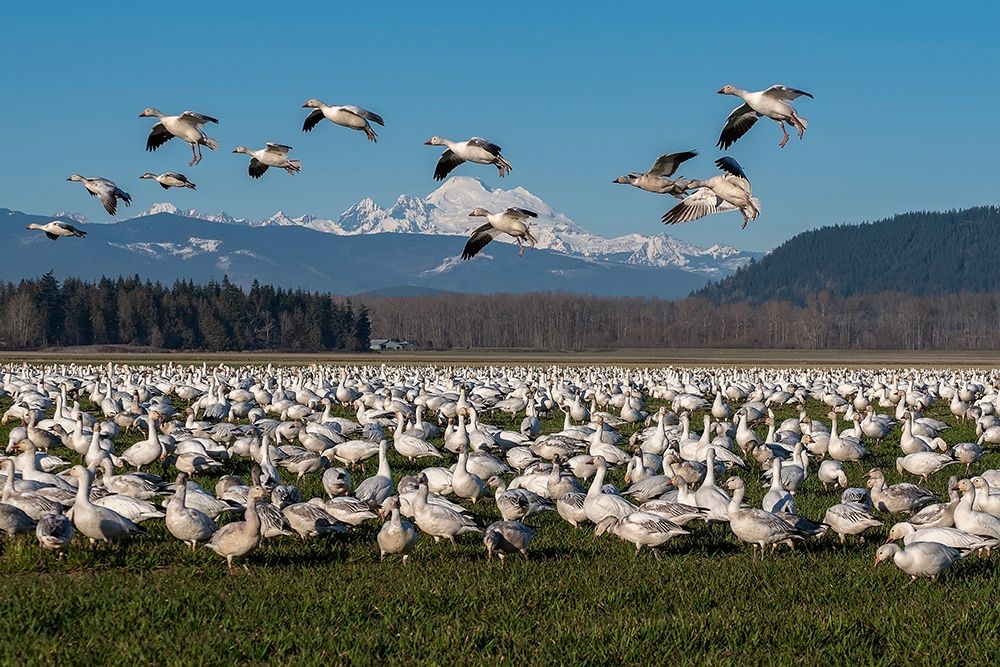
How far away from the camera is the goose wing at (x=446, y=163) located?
684 inches

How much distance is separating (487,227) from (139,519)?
7828mm

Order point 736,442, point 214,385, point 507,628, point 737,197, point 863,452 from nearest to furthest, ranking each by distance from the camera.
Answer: point 507,628 < point 737,197 < point 863,452 < point 736,442 < point 214,385

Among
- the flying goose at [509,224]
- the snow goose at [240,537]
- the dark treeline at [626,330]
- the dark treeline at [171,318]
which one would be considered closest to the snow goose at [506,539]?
the snow goose at [240,537]

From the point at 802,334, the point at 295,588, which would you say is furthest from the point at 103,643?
the point at 802,334

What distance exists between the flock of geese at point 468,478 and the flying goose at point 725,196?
3115mm

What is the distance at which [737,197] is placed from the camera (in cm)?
1566

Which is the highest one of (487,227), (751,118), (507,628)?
(751,118)

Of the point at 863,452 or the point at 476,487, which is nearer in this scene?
the point at 476,487

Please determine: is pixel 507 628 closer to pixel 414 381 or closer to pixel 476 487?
pixel 476 487

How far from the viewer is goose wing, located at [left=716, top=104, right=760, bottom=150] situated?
16.3 m

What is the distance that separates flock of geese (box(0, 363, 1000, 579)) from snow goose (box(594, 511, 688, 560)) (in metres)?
0.02

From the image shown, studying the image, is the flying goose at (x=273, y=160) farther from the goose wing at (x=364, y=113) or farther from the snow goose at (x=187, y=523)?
the snow goose at (x=187, y=523)

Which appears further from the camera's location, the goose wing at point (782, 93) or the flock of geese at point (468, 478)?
the goose wing at point (782, 93)

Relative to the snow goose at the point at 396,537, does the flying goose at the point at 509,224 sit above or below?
above
